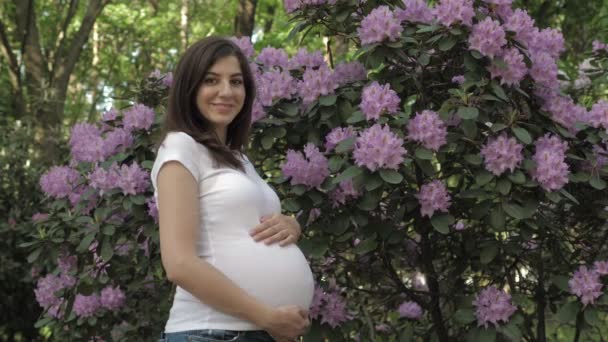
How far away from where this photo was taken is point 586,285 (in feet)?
9.43

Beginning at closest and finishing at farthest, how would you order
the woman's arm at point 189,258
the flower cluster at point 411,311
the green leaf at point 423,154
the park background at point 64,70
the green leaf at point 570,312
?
the woman's arm at point 189,258
the green leaf at point 423,154
the green leaf at point 570,312
the flower cluster at point 411,311
the park background at point 64,70

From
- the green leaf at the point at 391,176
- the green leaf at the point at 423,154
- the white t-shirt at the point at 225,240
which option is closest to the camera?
the white t-shirt at the point at 225,240

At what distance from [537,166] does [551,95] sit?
1.53ft

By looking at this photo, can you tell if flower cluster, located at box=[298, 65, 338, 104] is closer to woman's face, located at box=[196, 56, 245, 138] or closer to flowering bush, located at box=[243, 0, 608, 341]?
flowering bush, located at box=[243, 0, 608, 341]

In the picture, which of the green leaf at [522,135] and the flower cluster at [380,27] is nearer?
the green leaf at [522,135]

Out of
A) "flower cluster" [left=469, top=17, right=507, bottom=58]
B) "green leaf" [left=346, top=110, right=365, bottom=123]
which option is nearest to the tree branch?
"green leaf" [left=346, top=110, right=365, bottom=123]

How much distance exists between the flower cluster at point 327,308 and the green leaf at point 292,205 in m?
0.41

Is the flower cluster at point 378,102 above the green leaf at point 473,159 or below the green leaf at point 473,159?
above

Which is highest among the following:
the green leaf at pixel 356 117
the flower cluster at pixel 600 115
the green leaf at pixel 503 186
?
the green leaf at pixel 356 117

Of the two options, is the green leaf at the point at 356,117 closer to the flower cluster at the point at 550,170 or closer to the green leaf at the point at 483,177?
the green leaf at the point at 483,177

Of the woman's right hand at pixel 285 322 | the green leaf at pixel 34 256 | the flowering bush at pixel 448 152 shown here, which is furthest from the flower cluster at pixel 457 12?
the green leaf at pixel 34 256

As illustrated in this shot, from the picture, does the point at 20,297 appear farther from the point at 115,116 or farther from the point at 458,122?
the point at 458,122

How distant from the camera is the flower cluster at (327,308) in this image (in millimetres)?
3133

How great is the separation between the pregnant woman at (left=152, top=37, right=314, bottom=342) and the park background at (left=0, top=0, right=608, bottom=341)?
714 millimetres
